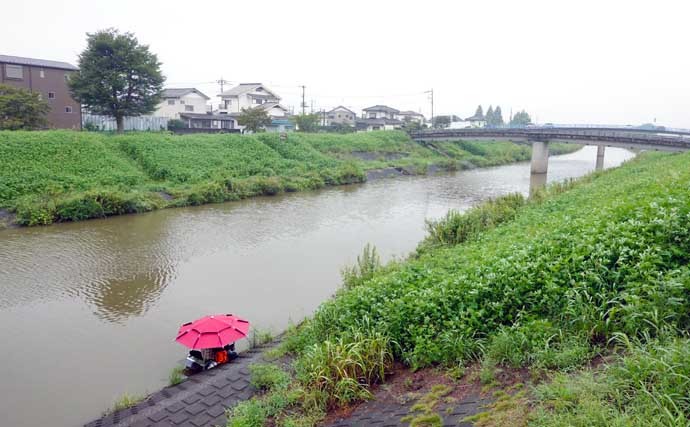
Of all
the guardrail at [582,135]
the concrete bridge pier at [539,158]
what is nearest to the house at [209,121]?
the guardrail at [582,135]

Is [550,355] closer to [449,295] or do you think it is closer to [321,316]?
[449,295]

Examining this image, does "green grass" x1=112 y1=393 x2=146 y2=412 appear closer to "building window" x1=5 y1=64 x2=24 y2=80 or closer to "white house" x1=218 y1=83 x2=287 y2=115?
"building window" x1=5 y1=64 x2=24 y2=80

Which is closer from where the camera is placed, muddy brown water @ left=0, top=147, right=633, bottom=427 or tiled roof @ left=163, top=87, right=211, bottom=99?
muddy brown water @ left=0, top=147, right=633, bottom=427

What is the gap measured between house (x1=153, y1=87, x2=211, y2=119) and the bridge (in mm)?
25983

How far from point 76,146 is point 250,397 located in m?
23.6

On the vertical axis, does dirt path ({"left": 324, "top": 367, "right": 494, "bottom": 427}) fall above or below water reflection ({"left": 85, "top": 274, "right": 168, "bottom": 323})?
above

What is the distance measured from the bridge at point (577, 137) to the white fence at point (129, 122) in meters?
27.2

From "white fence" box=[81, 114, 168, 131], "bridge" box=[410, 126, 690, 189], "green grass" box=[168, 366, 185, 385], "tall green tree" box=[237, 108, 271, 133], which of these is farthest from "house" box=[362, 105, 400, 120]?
"green grass" box=[168, 366, 185, 385]

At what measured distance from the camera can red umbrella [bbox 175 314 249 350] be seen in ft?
23.6

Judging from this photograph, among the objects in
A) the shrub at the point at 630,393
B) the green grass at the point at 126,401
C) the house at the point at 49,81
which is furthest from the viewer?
the house at the point at 49,81

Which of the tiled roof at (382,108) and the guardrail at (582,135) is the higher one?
the tiled roof at (382,108)

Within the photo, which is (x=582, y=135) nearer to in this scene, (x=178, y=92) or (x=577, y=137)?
(x=577, y=137)

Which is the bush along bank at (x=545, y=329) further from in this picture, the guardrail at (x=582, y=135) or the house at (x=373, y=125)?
the house at (x=373, y=125)

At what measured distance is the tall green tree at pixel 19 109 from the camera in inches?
1039
